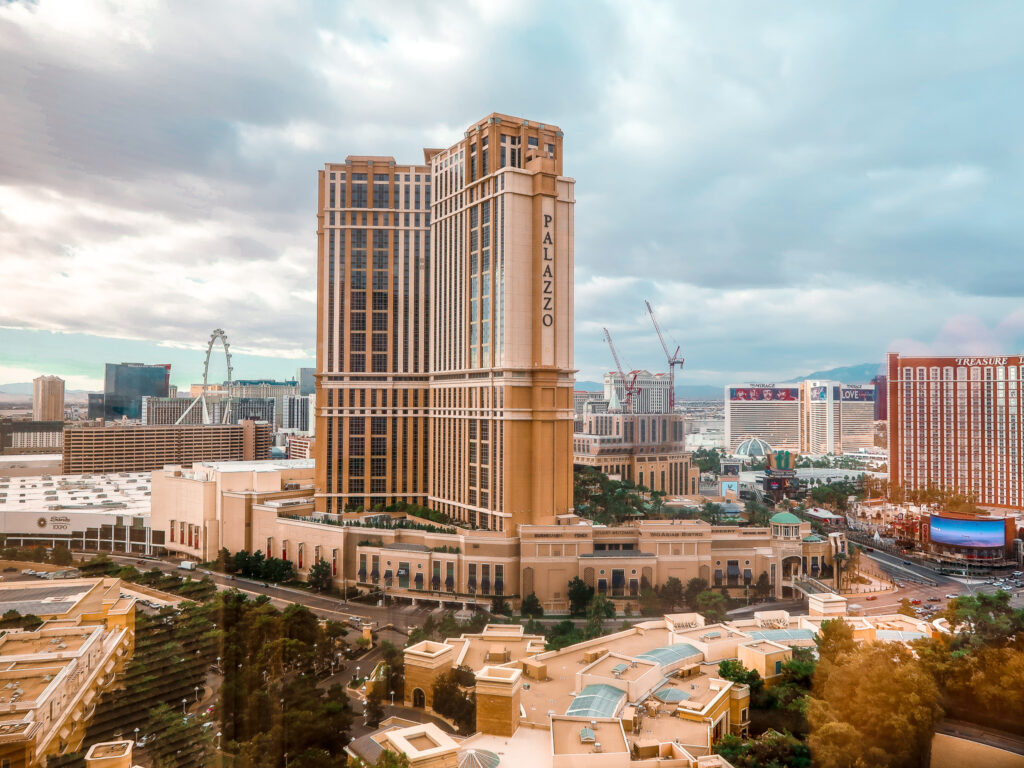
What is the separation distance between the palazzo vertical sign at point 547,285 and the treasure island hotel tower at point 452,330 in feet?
0.08

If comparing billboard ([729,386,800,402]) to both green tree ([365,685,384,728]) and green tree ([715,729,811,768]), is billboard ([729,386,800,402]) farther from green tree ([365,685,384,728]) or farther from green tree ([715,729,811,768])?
green tree ([365,685,384,728])

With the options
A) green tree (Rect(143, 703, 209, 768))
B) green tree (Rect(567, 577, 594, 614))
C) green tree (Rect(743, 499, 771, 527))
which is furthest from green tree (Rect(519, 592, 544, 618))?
green tree (Rect(143, 703, 209, 768))

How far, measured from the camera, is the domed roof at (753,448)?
89.4ft

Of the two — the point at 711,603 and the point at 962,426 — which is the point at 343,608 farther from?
the point at 962,426

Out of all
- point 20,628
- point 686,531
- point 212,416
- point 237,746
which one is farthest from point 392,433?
point 20,628

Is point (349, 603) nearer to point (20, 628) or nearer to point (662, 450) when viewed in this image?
point (20, 628)

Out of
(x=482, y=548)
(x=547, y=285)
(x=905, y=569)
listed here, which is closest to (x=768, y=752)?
(x=482, y=548)

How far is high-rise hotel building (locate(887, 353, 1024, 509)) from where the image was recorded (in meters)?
12.9

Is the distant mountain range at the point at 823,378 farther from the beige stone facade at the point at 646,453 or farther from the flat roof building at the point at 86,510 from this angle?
the flat roof building at the point at 86,510

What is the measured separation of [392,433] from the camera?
1378cm

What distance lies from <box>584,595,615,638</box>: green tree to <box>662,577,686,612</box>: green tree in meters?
0.80

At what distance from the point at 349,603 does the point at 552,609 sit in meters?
2.99

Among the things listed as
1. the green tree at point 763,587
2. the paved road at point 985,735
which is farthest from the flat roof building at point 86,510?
the green tree at point 763,587

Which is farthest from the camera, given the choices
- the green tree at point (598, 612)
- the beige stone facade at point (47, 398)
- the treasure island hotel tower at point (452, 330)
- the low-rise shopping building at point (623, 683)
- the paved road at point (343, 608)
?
the treasure island hotel tower at point (452, 330)
